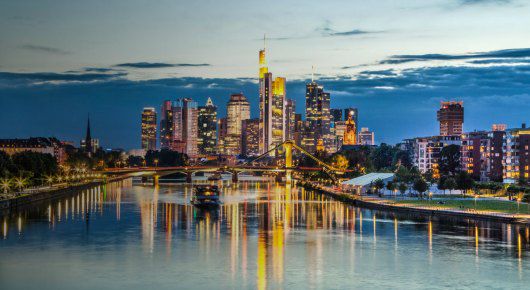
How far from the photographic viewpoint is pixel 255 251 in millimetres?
44531

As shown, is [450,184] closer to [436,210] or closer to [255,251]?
[436,210]

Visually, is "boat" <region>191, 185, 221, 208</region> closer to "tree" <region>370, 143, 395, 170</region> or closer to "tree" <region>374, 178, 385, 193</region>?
"tree" <region>374, 178, 385, 193</region>

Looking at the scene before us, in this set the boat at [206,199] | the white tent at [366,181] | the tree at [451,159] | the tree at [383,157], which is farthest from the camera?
the tree at [383,157]

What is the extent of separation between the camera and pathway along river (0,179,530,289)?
3562 centimetres

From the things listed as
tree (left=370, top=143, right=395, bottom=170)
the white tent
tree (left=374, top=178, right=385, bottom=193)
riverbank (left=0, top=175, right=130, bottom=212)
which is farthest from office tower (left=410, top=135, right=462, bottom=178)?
riverbank (left=0, top=175, right=130, bottom=212)

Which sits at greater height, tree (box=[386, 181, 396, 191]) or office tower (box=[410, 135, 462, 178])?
office tower (box=[410, 135, 462, 178])

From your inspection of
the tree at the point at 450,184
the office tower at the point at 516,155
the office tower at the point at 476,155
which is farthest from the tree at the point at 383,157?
the tree at the point at 450,184

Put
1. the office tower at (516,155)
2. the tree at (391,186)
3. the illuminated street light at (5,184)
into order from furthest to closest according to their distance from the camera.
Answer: the office tower at (516,155), the tree at (391,186), the illuminated street light at (5,184)

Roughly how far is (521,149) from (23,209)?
69.7 m

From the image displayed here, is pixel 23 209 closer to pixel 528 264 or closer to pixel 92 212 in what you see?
pixel 92 212

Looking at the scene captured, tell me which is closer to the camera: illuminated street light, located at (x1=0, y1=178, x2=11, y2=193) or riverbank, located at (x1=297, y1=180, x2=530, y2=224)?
riverbank, located at (x1=297, y1=180, x2=530, y2=224)

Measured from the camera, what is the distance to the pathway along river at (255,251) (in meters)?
35.6

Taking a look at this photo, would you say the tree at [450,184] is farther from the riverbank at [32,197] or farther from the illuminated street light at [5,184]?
the illuminated street light at [5,184]

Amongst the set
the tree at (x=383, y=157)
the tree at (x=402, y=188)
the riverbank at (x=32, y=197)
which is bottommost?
the riverbank at (x=32, y=197)
